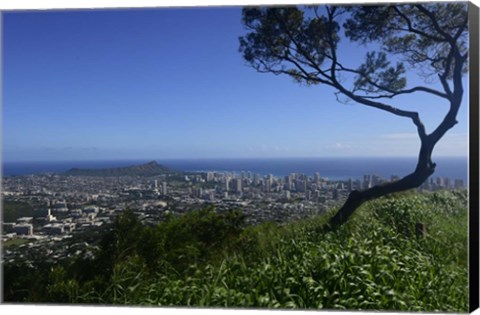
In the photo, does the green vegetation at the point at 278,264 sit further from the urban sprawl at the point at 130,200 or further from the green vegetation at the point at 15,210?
the green vegetation at the point at 15,210

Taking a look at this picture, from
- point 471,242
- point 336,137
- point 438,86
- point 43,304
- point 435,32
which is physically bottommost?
point 43,304

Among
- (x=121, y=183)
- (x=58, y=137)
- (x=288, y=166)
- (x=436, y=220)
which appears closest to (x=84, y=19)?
(x=58, y=137)

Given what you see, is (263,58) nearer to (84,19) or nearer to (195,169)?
(195,169)

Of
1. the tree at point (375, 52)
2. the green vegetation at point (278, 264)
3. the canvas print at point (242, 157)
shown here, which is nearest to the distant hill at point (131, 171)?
the canvas print at point (242, 157)

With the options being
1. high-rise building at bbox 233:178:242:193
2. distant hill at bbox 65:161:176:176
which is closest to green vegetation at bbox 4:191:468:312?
high-rise building at bbox 233:178:242:193

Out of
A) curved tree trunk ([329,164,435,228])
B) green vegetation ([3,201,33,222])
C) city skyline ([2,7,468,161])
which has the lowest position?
green vegetation ([3,201,33,222])

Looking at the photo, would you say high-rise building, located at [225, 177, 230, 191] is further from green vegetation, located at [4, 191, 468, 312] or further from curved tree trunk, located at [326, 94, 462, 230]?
curved tree trunk, located at [326, 94, 462, 230]
